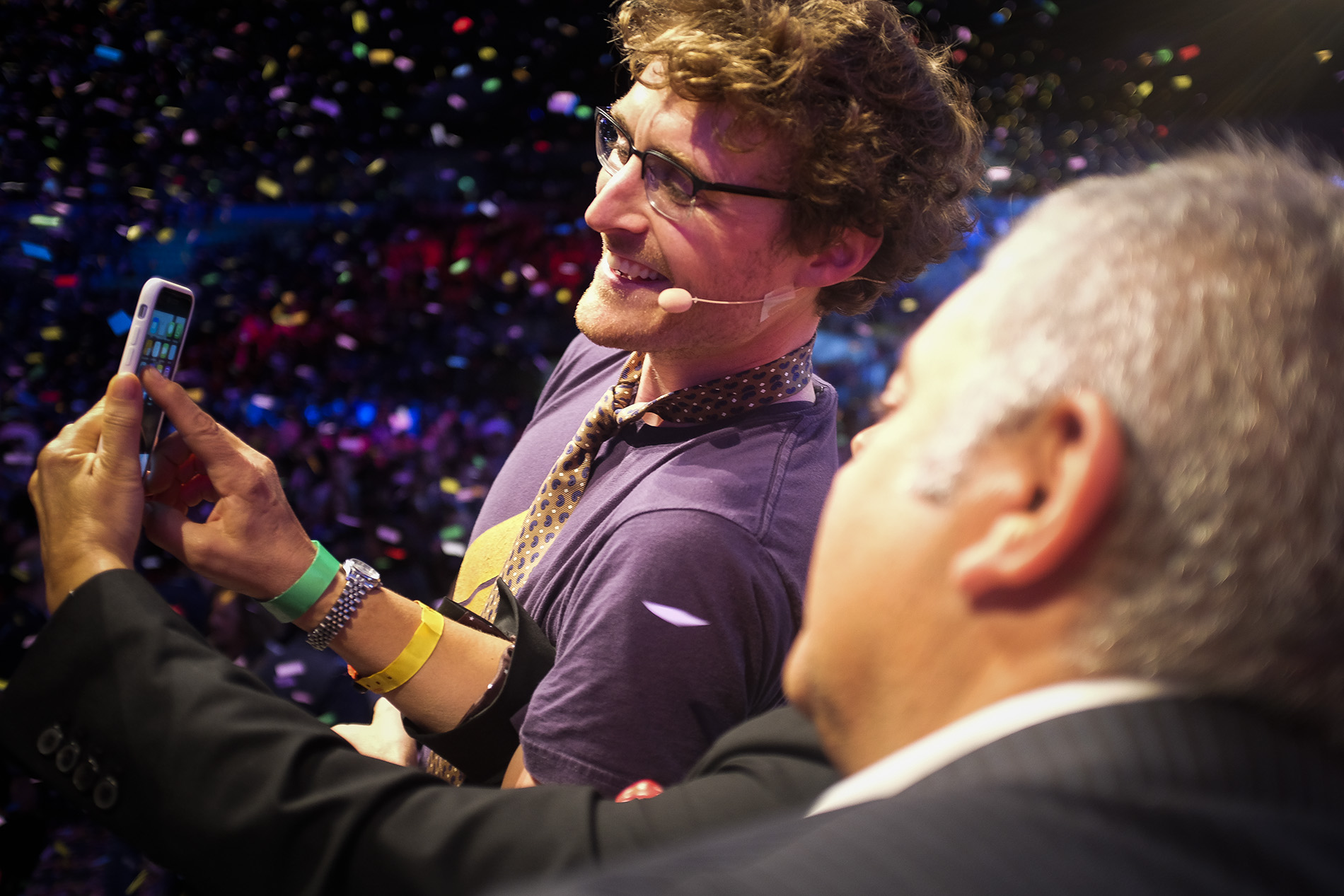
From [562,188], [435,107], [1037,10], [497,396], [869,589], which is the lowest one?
[497,396]

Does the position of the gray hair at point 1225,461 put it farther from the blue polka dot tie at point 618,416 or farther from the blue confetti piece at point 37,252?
the blue confetti piece at point 37,252

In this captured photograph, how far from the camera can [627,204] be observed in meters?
1.59

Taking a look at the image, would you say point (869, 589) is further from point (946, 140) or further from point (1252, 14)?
point (1252, 14)

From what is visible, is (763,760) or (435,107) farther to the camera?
(435,107)

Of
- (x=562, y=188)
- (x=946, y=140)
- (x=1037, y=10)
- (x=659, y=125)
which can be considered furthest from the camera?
(x=562, y=188)

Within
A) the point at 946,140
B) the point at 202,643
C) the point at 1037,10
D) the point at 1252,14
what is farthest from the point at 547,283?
the point at 202,643

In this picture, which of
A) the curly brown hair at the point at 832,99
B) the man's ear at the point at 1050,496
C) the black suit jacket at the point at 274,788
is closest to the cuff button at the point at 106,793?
the black suit jacket at the point at 274,788

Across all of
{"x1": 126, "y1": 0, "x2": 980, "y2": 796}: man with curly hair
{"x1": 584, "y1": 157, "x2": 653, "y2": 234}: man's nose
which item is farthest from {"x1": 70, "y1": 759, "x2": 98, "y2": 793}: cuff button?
{"x1": 584, "y1": 157, "x2": 653, "y2": 234}: man's nose

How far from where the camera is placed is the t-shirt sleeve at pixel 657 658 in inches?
48.3

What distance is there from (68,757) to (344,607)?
435mm

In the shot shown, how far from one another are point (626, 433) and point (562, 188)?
9796 millimetres

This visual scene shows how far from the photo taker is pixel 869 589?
70 centimetres

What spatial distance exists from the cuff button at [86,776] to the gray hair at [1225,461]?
1026 mm

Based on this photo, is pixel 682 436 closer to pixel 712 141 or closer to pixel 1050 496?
pixel 712 141
